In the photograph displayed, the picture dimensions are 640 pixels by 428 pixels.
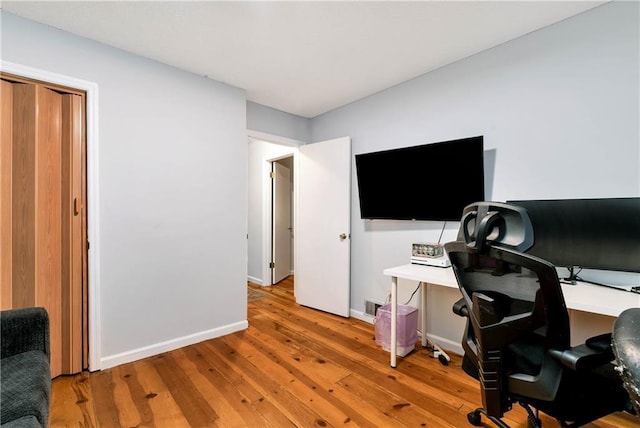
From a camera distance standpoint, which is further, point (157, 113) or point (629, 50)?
point (157, 113)

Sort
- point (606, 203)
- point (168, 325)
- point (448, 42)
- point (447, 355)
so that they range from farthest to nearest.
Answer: point (168, 325) → point (447, 355) → point (448, 42) → point (606, 203)

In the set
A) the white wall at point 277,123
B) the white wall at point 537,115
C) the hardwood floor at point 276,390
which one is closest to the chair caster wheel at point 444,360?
the hardwood floor at point 276,390

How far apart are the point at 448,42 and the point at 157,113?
2.43 meters

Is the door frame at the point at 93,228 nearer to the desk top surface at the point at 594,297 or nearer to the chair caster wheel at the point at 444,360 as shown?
the desk top surface at the point at 594,297

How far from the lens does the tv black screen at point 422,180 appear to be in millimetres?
2283

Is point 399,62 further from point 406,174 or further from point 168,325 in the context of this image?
point 168,325

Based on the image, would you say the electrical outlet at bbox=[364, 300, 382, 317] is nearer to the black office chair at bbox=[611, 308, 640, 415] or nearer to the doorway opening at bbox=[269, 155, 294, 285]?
the doorway opening at bbox=[269, 155, 294, 285]

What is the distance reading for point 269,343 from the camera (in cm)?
269

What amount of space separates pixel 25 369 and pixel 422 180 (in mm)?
2749

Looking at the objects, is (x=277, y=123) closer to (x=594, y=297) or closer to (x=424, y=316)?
(x=424, y=316)

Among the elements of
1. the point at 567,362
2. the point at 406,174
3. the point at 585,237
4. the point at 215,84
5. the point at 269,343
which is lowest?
the point at 269,343

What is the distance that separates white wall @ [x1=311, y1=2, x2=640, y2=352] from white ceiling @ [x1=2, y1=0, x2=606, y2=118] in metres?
0.15

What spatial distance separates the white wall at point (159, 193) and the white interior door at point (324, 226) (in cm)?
96

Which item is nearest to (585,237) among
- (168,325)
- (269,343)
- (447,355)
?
(447,355)
